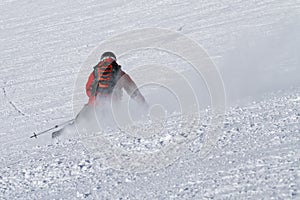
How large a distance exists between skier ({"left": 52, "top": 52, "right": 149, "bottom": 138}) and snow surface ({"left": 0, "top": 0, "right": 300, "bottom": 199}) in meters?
1.05

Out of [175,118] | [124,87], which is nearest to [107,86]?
[124,87]

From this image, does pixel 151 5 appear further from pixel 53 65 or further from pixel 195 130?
pixel 195 130

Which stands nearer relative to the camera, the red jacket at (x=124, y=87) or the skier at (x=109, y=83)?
the skier at (x=109, y=83)

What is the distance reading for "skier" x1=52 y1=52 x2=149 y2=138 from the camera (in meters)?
9.42

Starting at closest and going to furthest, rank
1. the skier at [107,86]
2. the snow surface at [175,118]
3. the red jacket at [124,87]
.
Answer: the snow surface at [175,118] → the skier at [107,86] → the red jacket at [124,87]

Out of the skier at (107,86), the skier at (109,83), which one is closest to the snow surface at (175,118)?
the skier at (107,86)

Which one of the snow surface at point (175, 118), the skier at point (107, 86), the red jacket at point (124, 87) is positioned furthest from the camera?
the red jacket at point (124, 87)

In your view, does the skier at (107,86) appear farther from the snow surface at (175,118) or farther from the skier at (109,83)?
the snow surface at (175,118)

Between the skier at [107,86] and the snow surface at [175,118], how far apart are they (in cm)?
105

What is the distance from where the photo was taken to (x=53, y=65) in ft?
61.1

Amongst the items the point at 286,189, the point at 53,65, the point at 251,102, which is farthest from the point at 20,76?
the point at 286,189

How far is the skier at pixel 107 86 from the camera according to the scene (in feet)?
30.9

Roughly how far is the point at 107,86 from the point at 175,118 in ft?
5.55

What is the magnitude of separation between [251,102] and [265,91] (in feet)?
2.71
